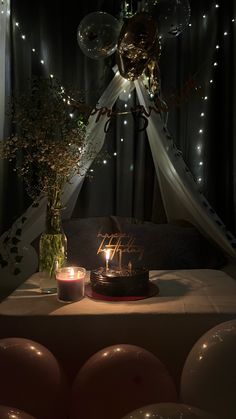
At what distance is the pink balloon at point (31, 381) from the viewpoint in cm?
91

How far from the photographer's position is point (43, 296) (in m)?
1.32

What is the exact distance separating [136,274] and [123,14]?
174 cm

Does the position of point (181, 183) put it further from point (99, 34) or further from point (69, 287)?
point (69, 287)

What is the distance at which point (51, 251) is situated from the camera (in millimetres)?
1377

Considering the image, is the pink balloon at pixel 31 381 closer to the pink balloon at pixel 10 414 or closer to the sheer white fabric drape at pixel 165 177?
the pink balloon at pixel 10 414

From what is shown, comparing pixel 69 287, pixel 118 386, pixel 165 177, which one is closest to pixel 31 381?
pixel 118 386

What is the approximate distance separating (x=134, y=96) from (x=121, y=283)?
1663mm

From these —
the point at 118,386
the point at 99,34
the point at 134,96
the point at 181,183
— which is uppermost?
the point at 99,34

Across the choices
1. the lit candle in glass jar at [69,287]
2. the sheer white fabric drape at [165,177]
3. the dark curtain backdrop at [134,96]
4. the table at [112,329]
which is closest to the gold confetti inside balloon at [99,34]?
the sheer white fabric drape at [165,177]

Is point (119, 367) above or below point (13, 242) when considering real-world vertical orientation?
below

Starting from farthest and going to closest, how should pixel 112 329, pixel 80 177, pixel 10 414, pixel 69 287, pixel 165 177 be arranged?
pixel 165 177 → pixel 80 177 → pixel 69 287 → pixel 112 329 → pixel 10 414

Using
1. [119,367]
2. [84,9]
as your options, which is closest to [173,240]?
[119,367]

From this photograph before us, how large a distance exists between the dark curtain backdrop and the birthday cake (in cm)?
130

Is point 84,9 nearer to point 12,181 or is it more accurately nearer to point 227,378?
point 12,181
